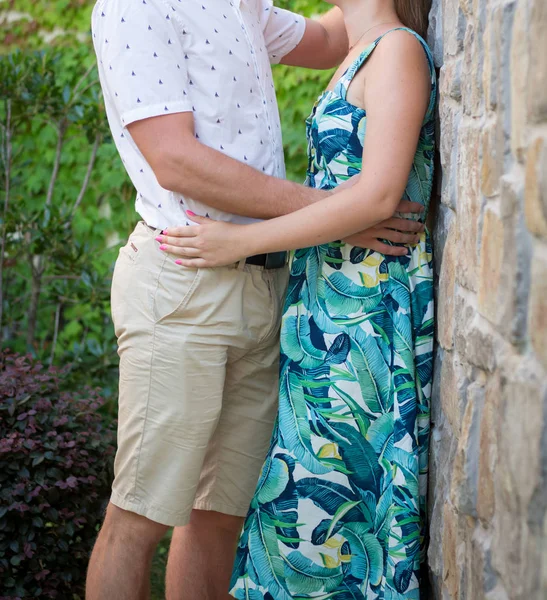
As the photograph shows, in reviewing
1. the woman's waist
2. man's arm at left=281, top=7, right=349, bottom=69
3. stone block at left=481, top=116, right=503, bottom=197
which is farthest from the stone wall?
man's arm at left=281, top=7, right=349, bottom=69

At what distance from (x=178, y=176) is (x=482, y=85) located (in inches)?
30.6

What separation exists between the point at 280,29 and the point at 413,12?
0.52 metres

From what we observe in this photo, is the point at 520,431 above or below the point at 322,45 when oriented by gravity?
below

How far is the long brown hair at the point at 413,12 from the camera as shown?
1929 millimetres

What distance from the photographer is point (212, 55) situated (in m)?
1.88

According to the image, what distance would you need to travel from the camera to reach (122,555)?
6.59ft

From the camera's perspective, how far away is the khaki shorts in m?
1.94

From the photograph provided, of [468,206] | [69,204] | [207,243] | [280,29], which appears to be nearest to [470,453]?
[468,206]

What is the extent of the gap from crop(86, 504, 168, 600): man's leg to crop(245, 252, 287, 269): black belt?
715 mm

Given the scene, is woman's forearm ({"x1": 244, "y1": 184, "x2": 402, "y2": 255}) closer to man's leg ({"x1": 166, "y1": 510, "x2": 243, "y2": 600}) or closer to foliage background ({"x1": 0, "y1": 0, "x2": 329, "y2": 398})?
man's leg ({"x1": 166, "y1": 510, "x2": 243, "y2": 600})

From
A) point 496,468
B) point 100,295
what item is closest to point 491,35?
point 496,468

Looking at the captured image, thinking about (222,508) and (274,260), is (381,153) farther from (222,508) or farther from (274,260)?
(222,508)

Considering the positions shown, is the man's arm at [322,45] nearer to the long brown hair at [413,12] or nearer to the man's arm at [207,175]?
the long brown hair at [413,12]

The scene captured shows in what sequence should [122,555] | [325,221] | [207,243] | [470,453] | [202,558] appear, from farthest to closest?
[202,558]
[122,555]
[207,243]
[325,221]
[470,453]
